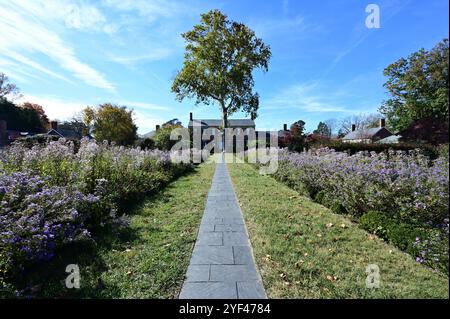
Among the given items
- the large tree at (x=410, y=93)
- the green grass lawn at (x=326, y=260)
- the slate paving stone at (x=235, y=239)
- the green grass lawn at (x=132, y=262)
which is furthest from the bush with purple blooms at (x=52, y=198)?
the large tree at (x=410, y=93)

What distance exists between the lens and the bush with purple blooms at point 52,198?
283cm

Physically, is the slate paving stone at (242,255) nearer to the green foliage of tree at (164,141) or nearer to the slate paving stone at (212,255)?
the slate paving stone at (212,255)

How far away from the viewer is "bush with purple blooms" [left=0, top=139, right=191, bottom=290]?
283 cm

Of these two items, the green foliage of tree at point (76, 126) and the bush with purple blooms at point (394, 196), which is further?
the green foliage of tree at point (76, 126)

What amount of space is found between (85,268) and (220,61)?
2140 centimetres

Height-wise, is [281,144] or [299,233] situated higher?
[281,144]

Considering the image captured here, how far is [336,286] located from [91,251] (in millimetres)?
3145

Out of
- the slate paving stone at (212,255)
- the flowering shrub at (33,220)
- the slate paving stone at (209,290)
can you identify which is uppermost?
the flowering shrub at (33,220)

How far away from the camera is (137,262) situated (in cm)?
320

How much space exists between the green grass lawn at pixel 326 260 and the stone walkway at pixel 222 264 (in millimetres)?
148

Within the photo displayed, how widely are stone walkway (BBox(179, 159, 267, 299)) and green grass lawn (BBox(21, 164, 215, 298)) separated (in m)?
→ 0.14

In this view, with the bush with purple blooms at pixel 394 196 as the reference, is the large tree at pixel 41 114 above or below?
above
